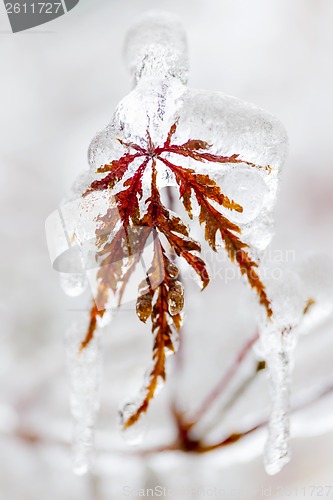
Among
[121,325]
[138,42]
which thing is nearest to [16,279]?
[121,325]

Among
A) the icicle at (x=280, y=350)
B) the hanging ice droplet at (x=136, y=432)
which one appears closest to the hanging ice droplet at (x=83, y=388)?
the hanging ice droplet at (x=136, y=432)

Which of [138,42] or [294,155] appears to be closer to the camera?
[138,42]

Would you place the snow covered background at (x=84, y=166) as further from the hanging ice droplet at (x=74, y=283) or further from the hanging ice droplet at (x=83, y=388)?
the hanging ice droplet at (x=74, y=283)

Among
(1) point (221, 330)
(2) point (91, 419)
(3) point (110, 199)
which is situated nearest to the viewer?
(3) point (110, 199)

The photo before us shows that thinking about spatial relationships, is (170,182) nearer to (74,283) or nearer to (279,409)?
(74,283)

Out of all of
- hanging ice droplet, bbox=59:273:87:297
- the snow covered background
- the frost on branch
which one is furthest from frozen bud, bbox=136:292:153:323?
the snow covered background

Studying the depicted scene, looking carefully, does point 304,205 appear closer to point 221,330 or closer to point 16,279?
point 221,330

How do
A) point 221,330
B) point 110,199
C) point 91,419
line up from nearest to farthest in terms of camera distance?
point 110,199 < point 91,419 < point 221,330

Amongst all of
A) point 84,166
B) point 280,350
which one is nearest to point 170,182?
point 280,350
